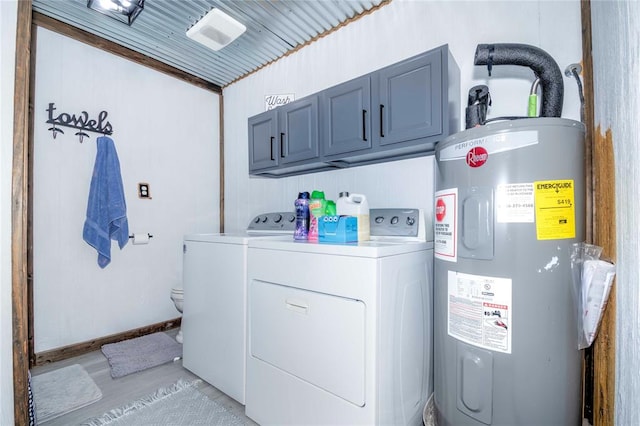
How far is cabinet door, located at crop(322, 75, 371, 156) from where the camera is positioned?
1.89m

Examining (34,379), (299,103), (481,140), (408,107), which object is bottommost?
(34,379)

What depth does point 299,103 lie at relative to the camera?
2.26 meters

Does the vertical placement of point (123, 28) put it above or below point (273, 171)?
above

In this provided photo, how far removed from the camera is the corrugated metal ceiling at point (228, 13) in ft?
7.15

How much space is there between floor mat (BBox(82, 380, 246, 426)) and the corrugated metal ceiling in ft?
8.81

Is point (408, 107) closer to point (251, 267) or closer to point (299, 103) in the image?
point (299, 103)

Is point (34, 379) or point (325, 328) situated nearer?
point (325, 328)

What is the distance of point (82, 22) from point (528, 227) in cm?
340

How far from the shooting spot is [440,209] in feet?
4.17

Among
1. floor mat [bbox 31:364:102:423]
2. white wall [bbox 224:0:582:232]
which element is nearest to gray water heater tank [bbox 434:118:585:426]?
white wall [bbox 224:0:582:232]

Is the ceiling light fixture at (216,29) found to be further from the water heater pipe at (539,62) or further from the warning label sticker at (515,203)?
Result: the warning label sticker at (515,203)

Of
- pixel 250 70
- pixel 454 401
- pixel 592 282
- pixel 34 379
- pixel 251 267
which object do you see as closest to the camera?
pixel 592 282

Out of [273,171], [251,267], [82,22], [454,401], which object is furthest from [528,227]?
[82,22]

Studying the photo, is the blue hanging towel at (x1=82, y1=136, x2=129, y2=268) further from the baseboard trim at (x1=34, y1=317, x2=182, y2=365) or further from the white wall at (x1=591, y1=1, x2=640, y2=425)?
the white wall at (x1=591, y1=1, x2=640, y2=425)
